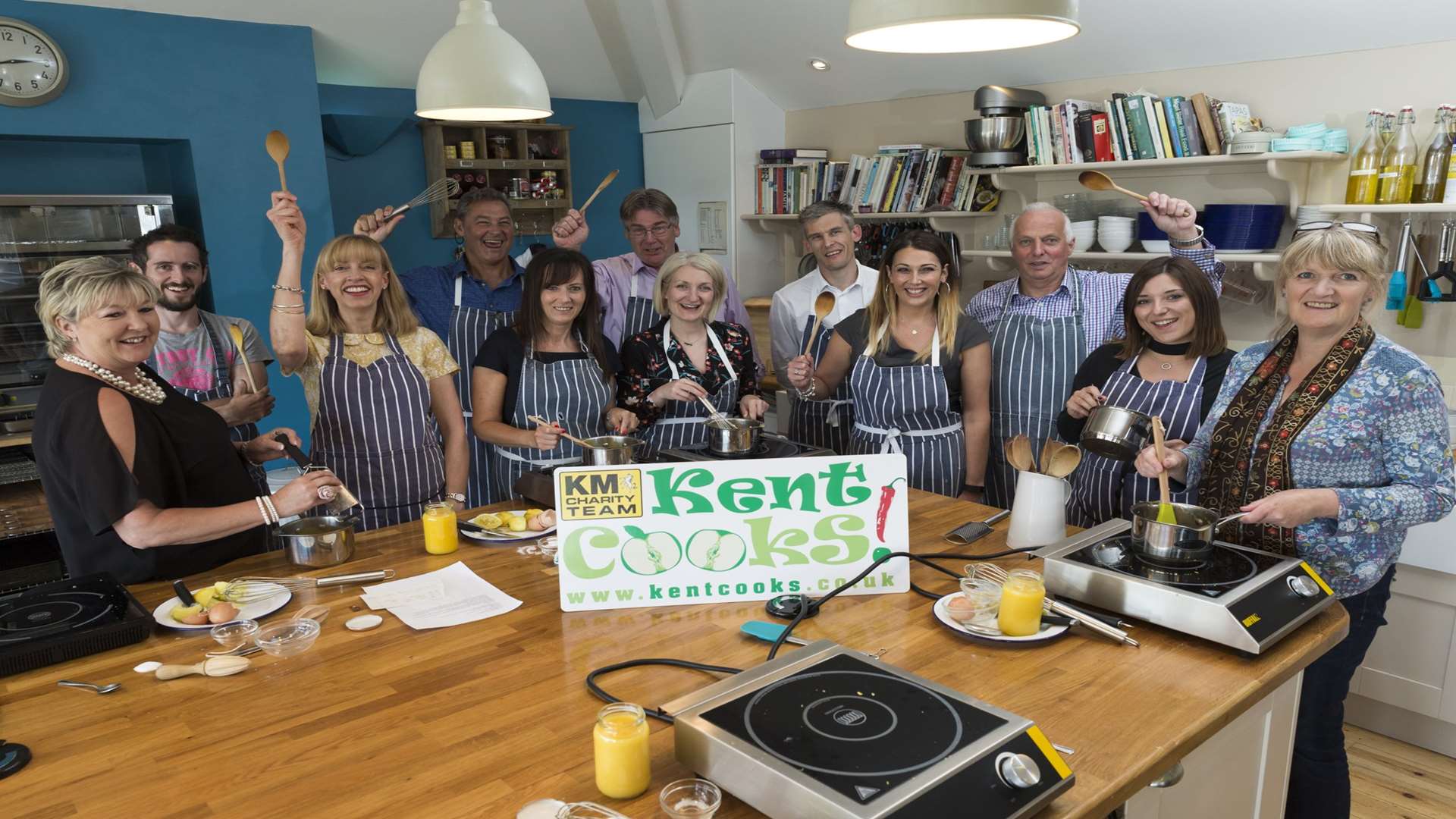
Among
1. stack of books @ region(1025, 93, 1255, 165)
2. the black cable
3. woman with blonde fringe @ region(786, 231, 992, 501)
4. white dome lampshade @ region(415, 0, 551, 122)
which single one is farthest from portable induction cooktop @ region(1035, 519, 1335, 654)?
stack of books @ region(1025, 93, 1255, 165)

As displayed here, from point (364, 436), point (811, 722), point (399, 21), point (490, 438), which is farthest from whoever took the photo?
point (399, 21)

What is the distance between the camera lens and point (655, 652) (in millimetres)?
1615

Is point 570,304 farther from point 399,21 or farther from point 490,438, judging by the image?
point 399,21

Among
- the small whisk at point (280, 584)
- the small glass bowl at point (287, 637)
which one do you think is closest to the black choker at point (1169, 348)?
the small whisk at point (280, 584)

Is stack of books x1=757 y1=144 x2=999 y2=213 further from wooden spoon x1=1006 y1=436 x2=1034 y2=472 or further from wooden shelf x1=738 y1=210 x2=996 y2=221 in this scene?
wooden spoon x1=1006 y1=436 x2=1034 y2=472

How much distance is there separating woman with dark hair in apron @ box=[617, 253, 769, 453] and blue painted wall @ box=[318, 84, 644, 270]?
9.25 feet

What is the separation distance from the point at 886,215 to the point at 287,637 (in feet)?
13.2

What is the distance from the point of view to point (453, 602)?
1.84 m

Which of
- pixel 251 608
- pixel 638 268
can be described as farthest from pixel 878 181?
pixel 251 608

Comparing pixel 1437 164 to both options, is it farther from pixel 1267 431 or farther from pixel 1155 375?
pixel 1267 431

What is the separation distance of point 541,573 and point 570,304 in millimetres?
1241

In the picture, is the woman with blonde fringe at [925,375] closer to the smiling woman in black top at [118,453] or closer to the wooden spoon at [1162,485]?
the wooden spoon at [1162,485]

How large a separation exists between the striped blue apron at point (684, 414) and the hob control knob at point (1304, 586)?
1898 mm

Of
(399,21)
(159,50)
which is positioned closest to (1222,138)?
(399,21)
